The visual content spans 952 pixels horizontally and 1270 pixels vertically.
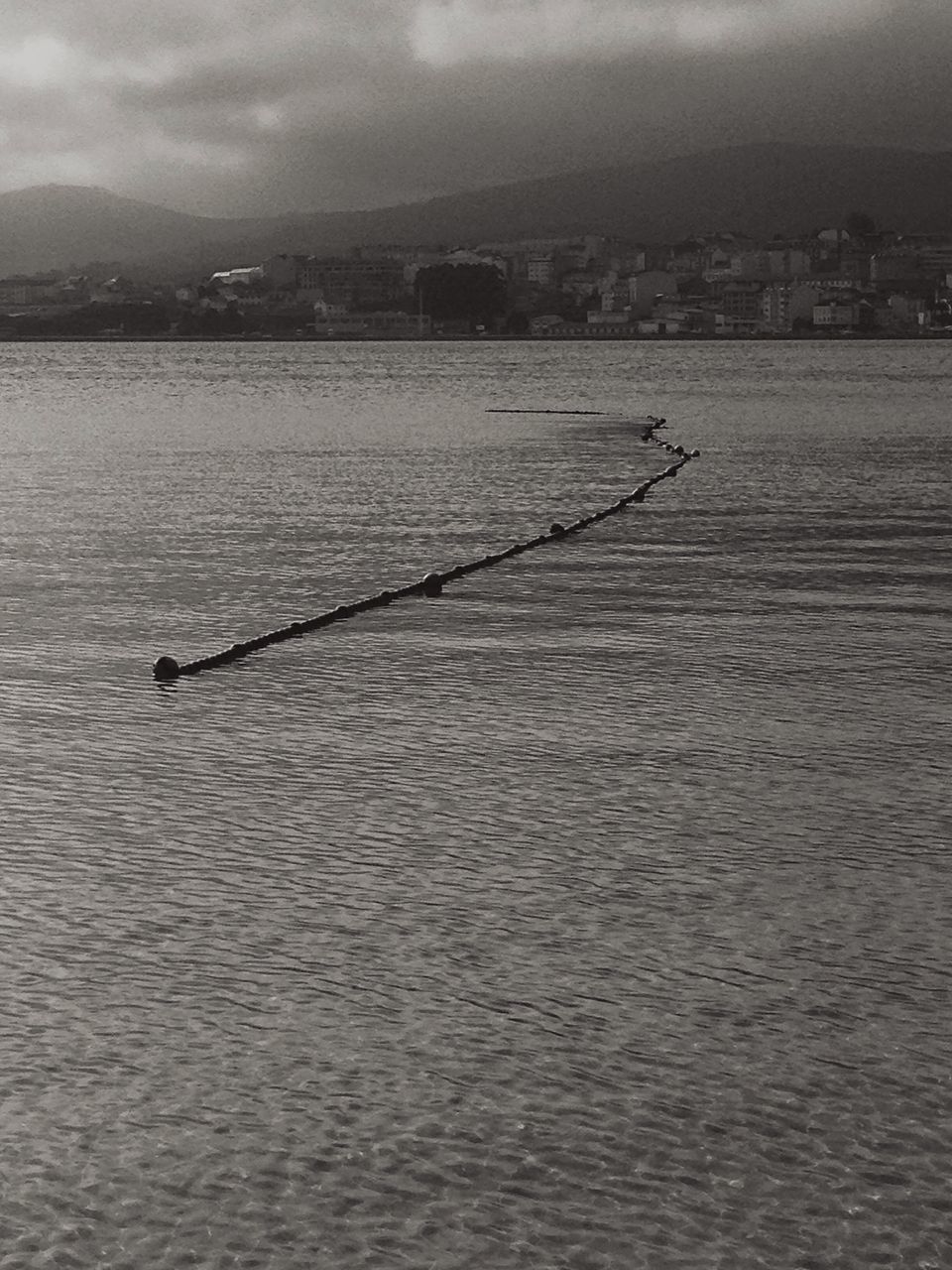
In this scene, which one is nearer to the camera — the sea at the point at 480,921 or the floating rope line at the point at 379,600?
the sea at the point at 480,921

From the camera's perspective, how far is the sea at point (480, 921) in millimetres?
5477

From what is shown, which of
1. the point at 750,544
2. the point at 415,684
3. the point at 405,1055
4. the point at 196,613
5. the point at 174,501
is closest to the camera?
the point at 405,1055

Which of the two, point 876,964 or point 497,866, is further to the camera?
point 497,866

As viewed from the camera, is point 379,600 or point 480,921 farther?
point 379,600

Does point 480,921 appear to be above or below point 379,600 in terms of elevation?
above

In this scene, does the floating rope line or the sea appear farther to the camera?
the floating rope line

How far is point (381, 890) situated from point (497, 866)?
63cm

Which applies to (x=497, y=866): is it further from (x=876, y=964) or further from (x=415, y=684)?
(x=415, y=684)

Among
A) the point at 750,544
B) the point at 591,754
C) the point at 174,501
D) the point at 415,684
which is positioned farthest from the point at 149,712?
the point at 174,501

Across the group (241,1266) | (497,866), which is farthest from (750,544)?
(241,1266)

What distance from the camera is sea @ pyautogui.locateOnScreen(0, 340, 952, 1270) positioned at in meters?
5.48

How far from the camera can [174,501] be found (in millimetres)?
29312

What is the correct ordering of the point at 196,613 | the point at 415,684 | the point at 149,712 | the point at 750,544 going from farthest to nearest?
the point at 750,544 → the point at 196,613 → the point at 415,684 → the point at 149,712

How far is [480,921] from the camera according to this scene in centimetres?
799
